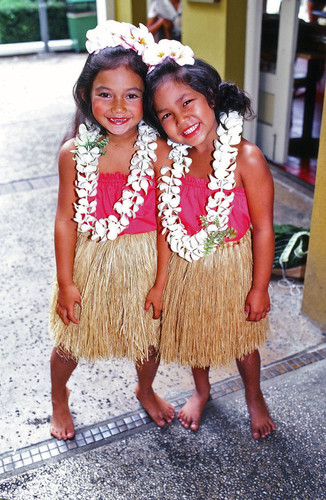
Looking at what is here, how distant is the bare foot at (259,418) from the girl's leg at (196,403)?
0.56 ft

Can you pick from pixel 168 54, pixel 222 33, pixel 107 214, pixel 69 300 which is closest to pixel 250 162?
pixel 168 54

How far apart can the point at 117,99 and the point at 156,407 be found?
1.15 metres

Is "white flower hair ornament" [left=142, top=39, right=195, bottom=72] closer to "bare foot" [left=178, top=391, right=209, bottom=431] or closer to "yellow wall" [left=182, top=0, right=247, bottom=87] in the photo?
"bare foot" [left=178, top=391, right=209, bottom=431]

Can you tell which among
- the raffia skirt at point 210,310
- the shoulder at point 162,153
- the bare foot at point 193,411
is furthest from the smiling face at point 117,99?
the bare foot at point 193,411

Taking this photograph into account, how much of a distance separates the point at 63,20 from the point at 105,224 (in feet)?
34.0

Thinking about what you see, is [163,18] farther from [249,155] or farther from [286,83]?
[249,155]

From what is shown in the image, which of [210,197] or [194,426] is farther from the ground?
[210,197]

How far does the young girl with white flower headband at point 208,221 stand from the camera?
1.61 m

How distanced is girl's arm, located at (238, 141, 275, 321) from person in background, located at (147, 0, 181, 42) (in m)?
4.50

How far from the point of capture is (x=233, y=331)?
1852 mm

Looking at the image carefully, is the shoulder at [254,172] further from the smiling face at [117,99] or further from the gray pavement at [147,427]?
the gray pavement at [147,427]

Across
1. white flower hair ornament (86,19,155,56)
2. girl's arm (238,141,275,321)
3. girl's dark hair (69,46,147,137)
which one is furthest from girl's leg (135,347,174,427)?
white flower hair ornament (86,19,155,56)

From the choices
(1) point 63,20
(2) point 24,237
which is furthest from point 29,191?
(1) point 63,20

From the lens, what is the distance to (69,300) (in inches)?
72.1
